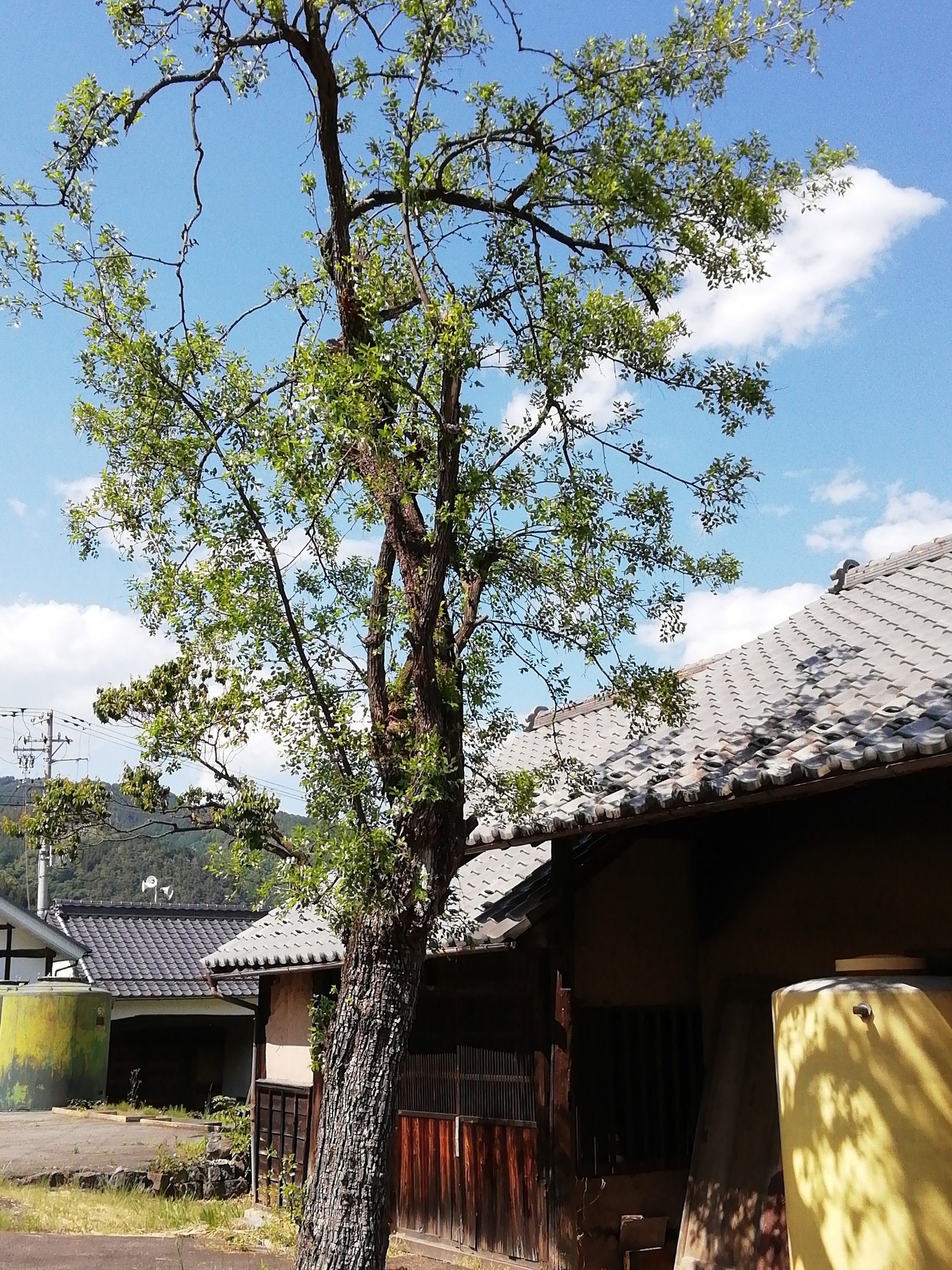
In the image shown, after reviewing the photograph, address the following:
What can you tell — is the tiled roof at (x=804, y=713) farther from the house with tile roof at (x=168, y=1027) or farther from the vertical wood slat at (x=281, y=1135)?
the house with tile roof at (x=168, y=1027)

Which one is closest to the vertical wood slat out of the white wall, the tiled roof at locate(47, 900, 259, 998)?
the tiled roof at locate(47, 900, 259, 998)

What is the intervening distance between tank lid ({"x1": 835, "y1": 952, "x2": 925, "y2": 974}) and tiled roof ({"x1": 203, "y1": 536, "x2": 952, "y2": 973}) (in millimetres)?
1210

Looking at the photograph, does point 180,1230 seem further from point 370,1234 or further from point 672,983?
point 370,1234

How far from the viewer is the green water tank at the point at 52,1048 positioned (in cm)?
2219

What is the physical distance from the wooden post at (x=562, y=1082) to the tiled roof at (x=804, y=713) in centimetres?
66

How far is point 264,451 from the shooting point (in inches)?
251

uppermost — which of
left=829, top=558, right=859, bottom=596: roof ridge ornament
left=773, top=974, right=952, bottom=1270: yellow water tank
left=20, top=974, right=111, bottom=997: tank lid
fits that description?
left=829, top=558, right=859, bottom=596: roof ridge ornament

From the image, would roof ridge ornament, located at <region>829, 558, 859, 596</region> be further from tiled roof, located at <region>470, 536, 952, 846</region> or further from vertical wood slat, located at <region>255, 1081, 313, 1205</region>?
vertical wood slat, located at <region>255, 1081, 313, 1205</region>

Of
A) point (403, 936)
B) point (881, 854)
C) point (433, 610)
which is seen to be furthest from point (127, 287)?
point (881, 854)

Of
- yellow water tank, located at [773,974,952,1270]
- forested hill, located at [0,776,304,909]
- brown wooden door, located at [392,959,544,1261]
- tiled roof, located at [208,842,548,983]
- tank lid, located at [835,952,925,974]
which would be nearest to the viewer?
yellow water tank, located at [773,974,952,1270]

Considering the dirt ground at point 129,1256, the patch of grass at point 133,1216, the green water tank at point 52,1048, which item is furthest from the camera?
the green water tank at point 52,1048

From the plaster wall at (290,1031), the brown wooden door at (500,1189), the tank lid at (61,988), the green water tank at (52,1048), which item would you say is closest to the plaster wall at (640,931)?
the brown wooden door at (500,1189)

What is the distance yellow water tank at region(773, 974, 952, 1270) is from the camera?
5.74 m

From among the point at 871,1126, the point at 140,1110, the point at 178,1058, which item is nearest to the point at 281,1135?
the point at 871,1126
